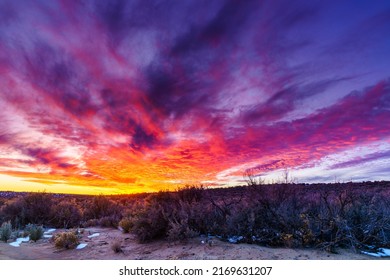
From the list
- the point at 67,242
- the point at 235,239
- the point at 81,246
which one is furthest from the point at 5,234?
the point at 235,239

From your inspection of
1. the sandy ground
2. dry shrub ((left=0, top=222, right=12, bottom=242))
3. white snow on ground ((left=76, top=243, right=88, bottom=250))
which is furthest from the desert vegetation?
the sandy ground

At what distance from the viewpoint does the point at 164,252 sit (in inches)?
253

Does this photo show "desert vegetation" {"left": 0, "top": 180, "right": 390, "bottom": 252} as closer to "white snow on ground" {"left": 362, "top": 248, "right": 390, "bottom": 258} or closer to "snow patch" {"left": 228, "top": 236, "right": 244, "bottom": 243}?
"snow patch" {"left": 228, "top": 236, "right": 244, "bottom": 243}

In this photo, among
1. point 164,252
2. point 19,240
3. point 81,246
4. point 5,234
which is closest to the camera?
point 164,252

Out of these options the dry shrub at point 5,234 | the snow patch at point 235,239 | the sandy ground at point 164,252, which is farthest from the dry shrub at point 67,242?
the snow patch at point 235,239

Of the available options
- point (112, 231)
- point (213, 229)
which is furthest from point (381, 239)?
point (112, 231)

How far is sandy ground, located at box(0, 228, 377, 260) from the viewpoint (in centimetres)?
565

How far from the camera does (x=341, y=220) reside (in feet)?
20.8

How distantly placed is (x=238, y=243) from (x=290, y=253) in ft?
3.90

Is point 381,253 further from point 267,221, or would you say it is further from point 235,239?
point 235,239

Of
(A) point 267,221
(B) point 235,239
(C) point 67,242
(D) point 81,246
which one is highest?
(A) point 267,221

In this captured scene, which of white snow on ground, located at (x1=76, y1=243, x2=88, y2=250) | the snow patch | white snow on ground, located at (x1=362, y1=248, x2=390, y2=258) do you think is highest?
the snow patch

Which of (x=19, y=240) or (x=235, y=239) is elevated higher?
(x=235, y=239)
